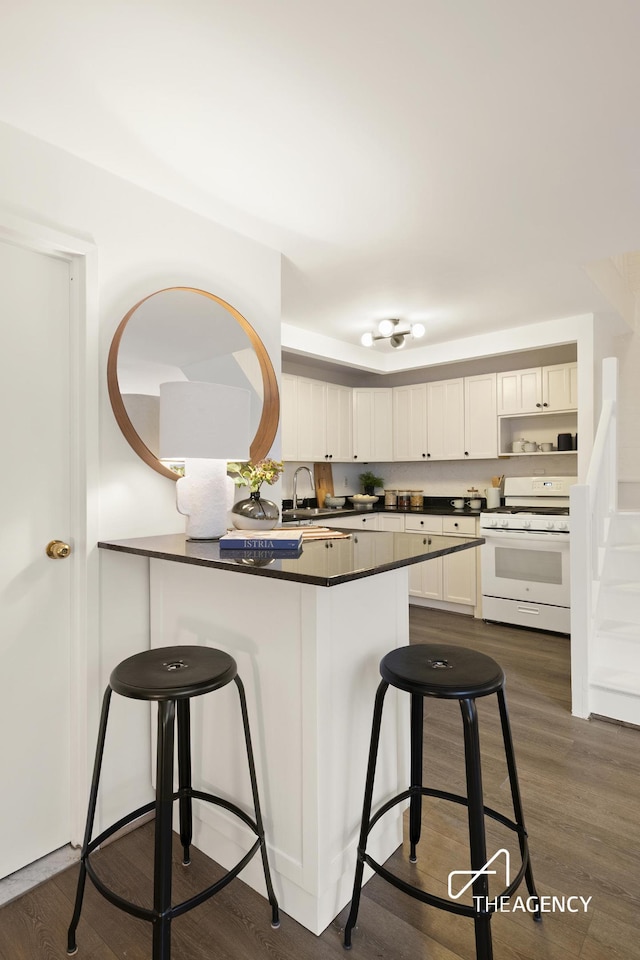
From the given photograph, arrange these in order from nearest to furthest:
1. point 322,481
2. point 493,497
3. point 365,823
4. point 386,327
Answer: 1. point 365,823
2. point 386,327
3. point 493,497
4. point 322,481

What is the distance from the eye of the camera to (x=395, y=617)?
6.01ft

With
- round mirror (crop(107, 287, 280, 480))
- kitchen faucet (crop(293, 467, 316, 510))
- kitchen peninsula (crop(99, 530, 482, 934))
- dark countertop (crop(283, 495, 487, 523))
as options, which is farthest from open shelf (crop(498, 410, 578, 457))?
kitchen peninsula (crop(99, 530, 482, 934))

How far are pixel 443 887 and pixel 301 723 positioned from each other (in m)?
0.72

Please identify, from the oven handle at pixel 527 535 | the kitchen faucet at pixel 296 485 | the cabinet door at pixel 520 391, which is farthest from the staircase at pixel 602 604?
the kitchen faucet at pixel 296 485

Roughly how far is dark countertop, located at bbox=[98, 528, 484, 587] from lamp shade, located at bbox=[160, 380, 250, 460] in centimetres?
33

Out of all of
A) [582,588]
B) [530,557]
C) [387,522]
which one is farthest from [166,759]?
[387,522]

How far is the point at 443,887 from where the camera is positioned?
1654 millimetres

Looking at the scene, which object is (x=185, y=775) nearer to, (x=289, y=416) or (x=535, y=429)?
(x=289, y=416)

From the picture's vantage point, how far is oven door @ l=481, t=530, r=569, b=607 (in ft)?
13.8

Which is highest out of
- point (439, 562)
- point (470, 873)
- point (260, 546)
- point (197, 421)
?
point (197, 421)

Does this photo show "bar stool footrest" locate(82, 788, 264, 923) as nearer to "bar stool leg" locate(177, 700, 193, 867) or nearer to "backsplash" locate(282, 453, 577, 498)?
"bar stool leg" locate(177, 700, 193, 867)

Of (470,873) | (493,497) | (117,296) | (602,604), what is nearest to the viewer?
(470,873)

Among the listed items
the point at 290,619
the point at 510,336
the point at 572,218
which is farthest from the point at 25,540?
the point at 510,336

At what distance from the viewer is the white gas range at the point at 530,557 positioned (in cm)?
421
